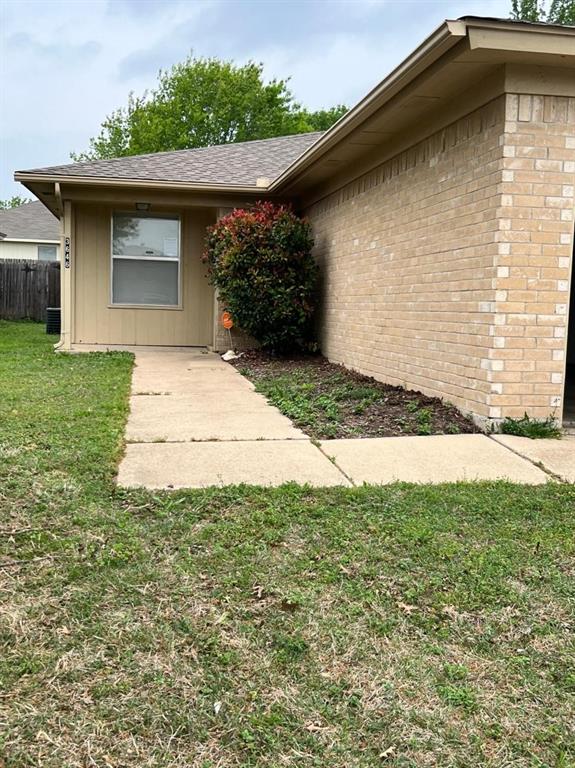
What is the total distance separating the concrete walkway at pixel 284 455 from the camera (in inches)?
176

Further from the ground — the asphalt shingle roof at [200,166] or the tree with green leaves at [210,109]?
the tree with green leaves at [210,109]

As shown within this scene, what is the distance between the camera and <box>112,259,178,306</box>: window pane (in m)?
12.9

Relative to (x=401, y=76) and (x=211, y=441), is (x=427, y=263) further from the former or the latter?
(x=211, y=441)

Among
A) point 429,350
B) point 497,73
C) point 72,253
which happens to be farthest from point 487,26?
point 72,253

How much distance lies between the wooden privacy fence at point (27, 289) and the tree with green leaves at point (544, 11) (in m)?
24.3

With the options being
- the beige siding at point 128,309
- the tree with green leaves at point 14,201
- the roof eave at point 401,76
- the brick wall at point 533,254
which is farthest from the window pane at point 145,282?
the tree with green leaves at point 14,201

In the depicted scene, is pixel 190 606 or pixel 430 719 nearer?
pixel 430 719

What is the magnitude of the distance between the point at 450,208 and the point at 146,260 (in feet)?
24.9

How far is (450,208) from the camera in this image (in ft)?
21.7

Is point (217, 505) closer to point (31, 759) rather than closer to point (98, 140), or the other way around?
point (31, 759)

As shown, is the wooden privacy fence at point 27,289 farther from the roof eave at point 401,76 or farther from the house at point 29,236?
the roof eave at point 401,76

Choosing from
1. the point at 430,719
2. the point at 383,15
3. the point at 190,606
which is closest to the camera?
the point at 430,719

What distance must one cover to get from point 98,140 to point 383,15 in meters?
20.6

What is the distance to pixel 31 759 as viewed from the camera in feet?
6.46
